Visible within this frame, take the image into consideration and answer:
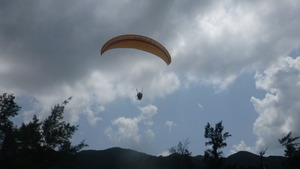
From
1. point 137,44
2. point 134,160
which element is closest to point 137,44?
point 137,44

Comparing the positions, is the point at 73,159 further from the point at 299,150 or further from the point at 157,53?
the point at 299,150

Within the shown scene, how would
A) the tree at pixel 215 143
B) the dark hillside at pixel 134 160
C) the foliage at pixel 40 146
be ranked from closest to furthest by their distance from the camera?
the foliage at pixel 40 146, the tree at pixel 215 143, the dark hillside at pixel 134 160

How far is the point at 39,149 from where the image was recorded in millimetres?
25469

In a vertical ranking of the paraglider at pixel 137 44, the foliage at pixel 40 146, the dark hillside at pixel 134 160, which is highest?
the dark hillside at pixel 134 160

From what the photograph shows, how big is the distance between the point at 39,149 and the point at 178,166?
53111 mm

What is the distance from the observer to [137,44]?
94.0 ft

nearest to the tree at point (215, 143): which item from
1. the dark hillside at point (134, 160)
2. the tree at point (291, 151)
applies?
the tree at point (291, 151)

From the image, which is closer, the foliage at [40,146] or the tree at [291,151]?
the foliage at [40,146]

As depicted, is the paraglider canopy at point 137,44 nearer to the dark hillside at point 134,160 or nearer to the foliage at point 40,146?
the foliage at point 40,146

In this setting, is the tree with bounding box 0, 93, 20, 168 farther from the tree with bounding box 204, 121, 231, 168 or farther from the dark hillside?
the dark hillside

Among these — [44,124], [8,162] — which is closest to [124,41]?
[44,124]


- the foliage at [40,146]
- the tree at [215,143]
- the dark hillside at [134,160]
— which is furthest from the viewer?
the dark hillside at [134,160]

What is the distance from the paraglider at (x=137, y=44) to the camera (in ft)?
91.0

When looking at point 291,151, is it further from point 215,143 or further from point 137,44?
point 137,44
